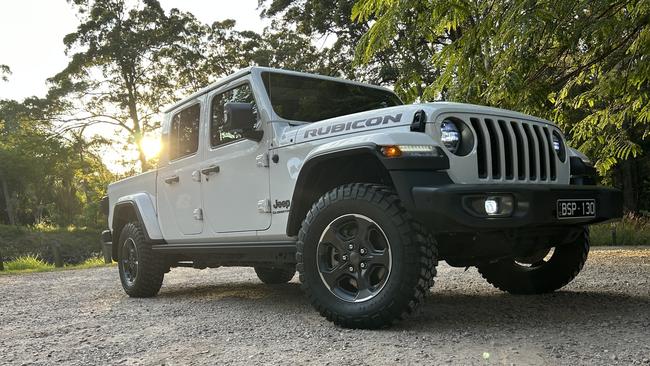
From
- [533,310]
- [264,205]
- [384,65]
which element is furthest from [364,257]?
[384,65]

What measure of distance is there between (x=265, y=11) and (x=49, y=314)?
18580mm

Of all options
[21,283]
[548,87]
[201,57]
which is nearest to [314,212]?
[548,87]

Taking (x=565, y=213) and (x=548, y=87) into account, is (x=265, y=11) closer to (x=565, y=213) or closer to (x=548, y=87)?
(x=548, y=87)

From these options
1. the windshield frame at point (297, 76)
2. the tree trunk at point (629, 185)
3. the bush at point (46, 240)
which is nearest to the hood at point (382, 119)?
the windshield frame at point (297, 76)

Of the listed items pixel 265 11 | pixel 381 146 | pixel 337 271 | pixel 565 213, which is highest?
pixel 265 11

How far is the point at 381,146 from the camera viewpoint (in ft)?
11.1

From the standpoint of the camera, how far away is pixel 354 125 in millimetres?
3789

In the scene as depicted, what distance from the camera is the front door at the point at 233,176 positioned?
176 inches

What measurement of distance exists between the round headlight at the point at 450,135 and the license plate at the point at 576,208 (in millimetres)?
702

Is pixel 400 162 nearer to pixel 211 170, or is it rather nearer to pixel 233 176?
pixel 233 176

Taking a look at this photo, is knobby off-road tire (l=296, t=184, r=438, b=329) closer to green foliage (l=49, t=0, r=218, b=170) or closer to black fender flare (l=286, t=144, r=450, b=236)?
black fender flare (l=286, t=144, r=450, b=236)

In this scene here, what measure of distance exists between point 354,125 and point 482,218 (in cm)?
107

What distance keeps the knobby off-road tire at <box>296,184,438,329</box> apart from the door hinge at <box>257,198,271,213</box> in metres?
0.67

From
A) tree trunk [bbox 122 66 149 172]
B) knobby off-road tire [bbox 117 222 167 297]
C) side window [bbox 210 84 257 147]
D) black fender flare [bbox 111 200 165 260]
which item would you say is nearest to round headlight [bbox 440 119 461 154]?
side window [bbox 210 84 257 147]
